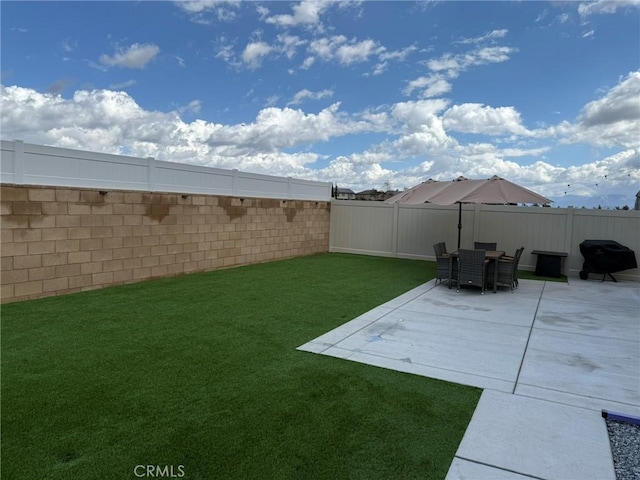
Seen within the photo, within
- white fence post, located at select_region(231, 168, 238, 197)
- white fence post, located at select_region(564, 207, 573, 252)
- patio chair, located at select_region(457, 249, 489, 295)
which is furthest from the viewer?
white fence post, located at select_region(564, 207, 573, 252)

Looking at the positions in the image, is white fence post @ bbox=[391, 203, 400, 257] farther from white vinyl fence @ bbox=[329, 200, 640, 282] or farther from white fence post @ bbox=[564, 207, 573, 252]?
white fence post @ bbox=[564, 207, 573, 252]

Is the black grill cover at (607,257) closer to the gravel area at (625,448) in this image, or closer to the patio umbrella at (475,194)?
the patio umbrella at (475,194)

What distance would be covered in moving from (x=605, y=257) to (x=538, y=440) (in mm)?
9679

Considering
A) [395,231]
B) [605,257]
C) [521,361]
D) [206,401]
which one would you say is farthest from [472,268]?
[206,401]

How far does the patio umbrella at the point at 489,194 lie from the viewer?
905 cm

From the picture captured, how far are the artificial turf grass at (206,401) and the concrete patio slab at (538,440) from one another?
0.16 meters

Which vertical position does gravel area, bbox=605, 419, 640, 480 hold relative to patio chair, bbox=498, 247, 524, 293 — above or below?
below

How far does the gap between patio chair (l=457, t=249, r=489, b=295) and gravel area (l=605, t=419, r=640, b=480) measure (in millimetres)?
5282

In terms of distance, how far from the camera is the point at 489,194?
923 cm

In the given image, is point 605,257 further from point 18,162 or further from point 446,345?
point 18,162

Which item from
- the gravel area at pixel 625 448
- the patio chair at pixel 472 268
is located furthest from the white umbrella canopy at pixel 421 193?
the gravel area at pixel 625 448

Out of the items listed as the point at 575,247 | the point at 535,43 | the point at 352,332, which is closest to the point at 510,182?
the point at 575,247

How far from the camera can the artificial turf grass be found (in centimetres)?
271

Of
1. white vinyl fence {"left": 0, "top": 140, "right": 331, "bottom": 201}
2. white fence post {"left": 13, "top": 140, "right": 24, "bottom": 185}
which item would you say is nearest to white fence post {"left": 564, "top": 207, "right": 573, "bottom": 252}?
white vinyl fence {"left": 0, "top": 140, "right": 331, "bottom": 201}
